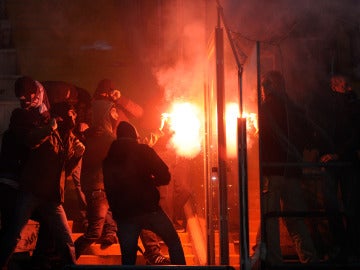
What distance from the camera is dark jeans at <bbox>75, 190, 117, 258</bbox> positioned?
657 centimetres

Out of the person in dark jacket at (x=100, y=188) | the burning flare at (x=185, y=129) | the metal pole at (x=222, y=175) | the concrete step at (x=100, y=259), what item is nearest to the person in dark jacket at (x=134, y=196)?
the metal pole at (x=222, y=175)

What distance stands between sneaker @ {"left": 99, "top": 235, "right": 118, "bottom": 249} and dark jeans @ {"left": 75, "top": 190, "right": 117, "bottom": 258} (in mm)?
70

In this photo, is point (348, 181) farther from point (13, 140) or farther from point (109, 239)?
point (13, 140)

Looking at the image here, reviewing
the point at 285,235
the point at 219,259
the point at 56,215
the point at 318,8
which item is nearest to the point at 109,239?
the point at 56,215

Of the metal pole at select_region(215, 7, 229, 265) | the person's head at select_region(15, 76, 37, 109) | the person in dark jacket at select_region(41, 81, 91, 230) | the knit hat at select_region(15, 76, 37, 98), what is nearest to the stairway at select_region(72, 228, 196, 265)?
the person in dark jacket at select_region(41, 81, 91, 230)

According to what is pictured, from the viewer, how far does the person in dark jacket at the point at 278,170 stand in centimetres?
559

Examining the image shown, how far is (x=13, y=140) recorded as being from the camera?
6074 mm

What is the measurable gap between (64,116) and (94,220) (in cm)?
127

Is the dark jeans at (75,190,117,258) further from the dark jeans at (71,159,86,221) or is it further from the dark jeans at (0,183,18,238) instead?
the dark jeans at (0,183,18,238)

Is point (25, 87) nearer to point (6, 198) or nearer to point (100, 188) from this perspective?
point (6, 198)

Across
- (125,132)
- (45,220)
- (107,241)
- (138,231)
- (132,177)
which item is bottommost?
(107,241)

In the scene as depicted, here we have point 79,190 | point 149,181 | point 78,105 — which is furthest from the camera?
→ point 78,105

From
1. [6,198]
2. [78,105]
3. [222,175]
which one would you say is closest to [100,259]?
[6,198]

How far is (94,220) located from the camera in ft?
21.8
